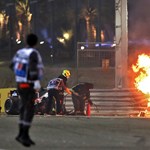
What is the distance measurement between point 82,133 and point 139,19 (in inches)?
969

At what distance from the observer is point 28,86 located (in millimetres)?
6973

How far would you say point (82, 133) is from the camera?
39.1 ft

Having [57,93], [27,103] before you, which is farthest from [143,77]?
[27,103]

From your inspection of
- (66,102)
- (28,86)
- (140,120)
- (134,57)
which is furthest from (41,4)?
(28,86)

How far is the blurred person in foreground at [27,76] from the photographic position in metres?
6.79

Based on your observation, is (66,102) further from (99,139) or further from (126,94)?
(99,139)

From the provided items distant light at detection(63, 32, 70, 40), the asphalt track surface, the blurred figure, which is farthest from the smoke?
the asphalt track surface

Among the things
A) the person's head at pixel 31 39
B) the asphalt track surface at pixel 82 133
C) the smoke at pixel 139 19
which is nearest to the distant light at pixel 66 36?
the smoke at pixel 139 19

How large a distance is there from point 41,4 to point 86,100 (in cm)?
2396

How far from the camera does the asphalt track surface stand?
1103 centimetres

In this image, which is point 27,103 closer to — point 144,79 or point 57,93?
point 57,93

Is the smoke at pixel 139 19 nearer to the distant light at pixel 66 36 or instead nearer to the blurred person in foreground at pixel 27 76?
the distant light at pixel 66 36

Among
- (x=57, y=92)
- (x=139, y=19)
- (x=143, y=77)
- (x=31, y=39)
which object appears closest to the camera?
(x=31, y=39)

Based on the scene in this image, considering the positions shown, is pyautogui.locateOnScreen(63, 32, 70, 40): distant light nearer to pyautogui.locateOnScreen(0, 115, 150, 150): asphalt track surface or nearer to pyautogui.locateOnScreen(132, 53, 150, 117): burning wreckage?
pyautogui.locateOnScreen(132, 53, 150, 117): burning wreckage
